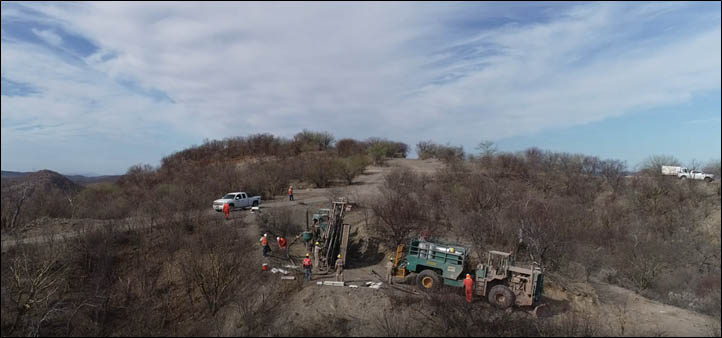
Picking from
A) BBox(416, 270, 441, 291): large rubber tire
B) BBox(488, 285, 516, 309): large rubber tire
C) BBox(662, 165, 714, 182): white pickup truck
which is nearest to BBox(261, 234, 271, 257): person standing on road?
BBox(416, 270, 441, 291): large rubber tire

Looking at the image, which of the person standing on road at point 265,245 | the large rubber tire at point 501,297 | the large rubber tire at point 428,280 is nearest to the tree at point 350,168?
the person standing on road at point 265,245

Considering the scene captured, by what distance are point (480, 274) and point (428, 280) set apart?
222 cm

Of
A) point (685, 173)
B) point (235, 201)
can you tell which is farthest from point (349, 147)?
point (685, 173)

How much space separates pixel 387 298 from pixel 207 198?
19.1 meters

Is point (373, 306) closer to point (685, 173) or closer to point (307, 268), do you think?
point (307, 268)

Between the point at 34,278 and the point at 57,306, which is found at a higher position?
the point at 34,278

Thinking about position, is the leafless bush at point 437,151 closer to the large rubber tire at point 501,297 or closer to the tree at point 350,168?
the tree at point 350,168

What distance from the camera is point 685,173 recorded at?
37.2 meters

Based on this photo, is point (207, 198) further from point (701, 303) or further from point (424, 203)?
point (701, 303)

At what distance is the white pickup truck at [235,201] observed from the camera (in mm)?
28203

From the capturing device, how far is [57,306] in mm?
12289

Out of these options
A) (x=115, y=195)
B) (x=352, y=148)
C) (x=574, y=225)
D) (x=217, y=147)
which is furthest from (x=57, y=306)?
(x=352, y=148)

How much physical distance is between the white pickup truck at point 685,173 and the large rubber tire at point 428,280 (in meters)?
32.8

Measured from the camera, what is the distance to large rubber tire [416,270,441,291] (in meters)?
16.3
